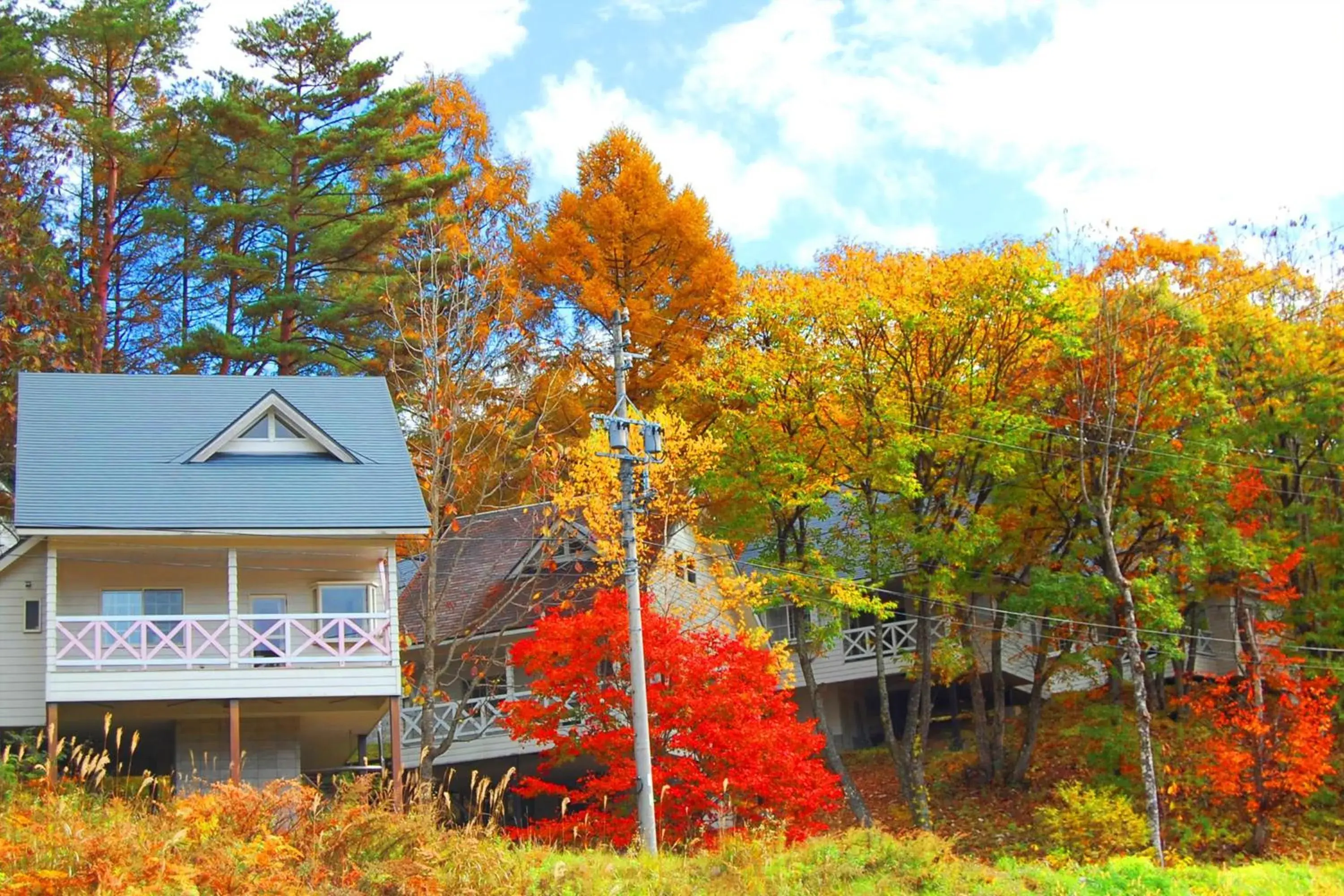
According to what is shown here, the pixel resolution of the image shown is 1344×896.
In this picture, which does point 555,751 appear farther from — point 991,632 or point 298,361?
point 298,361

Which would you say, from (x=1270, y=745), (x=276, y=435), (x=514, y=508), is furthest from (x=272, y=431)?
(x=1270, y=745)

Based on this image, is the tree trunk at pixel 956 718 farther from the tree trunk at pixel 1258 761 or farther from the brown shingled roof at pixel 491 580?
the brown shingled roof at pixel 491 580

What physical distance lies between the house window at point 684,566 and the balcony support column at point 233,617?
29.6 ft

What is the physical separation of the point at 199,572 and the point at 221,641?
149cm

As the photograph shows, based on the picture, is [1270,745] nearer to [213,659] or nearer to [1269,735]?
[1269,735]

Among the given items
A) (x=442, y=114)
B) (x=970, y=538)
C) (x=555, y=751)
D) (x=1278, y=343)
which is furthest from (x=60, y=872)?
(x=442, y=114)

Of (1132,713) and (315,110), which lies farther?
(315,110)

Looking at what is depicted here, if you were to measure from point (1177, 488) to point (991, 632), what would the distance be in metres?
6.52

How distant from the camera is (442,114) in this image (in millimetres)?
46375

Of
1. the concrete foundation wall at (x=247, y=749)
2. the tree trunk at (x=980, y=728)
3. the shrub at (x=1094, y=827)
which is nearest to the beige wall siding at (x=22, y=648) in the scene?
the concrete foundation wall at (x=247, y=749)

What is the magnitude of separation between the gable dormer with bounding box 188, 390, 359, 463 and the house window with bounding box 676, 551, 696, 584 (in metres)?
6.99

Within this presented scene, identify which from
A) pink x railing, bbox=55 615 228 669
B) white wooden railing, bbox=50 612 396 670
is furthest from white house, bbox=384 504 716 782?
pink x railing, bbox=55 615 228 669

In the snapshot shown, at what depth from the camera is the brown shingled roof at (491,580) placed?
1296 inches

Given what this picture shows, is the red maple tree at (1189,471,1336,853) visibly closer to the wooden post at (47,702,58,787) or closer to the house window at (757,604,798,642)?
the house window at (757,604,798,642)
